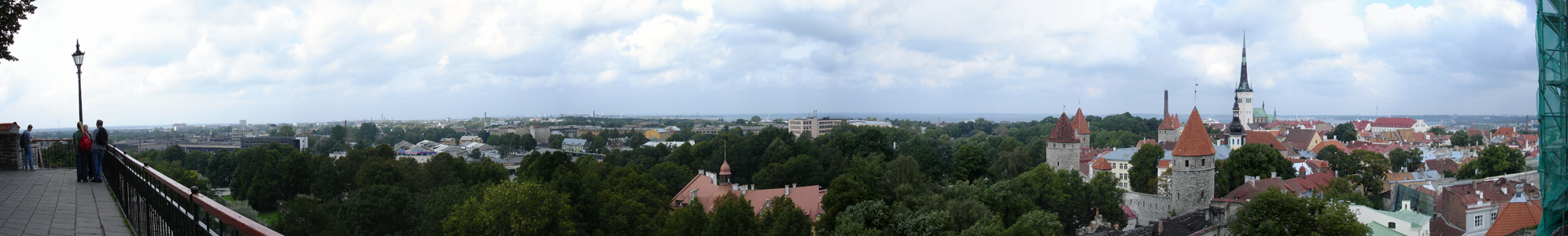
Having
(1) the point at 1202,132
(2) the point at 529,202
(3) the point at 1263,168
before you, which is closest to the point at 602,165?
(2) the point at 529,202

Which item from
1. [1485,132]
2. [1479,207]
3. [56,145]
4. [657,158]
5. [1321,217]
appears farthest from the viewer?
[1485,132]

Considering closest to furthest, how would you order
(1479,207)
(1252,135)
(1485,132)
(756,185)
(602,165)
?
(1479,207)
(602,165)
(756,185)
(1252,135)
(1485,132)

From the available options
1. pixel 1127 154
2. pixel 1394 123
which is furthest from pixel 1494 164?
pixel 1394 123

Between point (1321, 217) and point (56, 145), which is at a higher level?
point (56, 145)

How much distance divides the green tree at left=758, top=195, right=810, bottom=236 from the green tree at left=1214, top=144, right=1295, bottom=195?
20.8 meters

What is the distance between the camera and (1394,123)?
108875 mm

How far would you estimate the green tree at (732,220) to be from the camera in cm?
2025

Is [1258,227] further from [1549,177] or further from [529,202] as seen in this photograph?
[529,202]

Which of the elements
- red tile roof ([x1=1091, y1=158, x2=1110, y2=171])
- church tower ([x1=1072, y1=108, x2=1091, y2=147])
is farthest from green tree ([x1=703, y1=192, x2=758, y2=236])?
church tower ([x1=1072, y1=108, x2=1091, y2=147])

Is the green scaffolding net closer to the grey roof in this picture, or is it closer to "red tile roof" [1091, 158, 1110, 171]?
"red tile roof" [1091, 158, 1110, 171]

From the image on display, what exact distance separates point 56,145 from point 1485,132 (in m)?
117

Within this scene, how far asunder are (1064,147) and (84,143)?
127 feet

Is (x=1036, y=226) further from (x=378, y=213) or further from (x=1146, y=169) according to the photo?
(x=1146, y=169)

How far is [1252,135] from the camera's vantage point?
59469 mm
